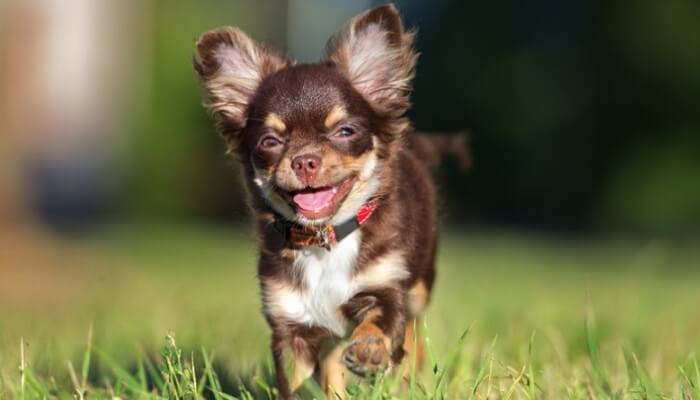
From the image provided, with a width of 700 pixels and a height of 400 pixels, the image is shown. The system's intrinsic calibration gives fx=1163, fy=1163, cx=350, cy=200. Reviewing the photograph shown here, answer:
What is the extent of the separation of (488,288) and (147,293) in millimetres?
2745

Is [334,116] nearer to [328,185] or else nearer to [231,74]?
[328,185]

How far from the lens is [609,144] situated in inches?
736

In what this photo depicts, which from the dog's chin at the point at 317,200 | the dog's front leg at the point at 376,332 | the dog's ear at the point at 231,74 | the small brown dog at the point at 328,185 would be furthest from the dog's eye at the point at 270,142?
the dog's front leg at the point at 376,332

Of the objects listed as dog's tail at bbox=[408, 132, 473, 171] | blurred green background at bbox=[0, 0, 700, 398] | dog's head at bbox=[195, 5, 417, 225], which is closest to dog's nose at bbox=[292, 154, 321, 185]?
dog's head at bbox=[195, 5, 417, 225]

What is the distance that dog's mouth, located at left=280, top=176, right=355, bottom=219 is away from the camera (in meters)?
4.05

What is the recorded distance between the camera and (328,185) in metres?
4.04

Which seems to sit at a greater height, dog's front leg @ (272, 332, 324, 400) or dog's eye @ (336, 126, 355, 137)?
dog's eye @ (336, 126, 355, 137)

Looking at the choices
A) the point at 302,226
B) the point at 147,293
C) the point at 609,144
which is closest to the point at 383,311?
the point at 302,226

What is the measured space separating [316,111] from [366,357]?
0.97 meters

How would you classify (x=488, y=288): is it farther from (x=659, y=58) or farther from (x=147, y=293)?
(x=659, y=58)

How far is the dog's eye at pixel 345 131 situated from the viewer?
4.16m

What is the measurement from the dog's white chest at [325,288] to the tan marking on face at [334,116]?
405mm

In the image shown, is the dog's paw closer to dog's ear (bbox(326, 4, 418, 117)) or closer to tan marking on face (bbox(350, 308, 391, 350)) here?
tan marking on face (bbox(350, 308, 391, 350))

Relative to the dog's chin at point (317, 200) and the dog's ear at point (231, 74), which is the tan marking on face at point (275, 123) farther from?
the dog's ear at point (231, 74)
